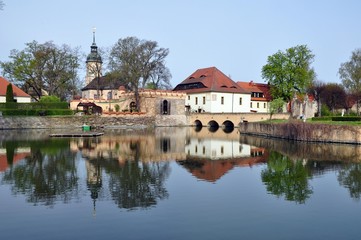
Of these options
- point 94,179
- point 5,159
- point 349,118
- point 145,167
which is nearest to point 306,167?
point 145,167

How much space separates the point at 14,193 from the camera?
1383cm

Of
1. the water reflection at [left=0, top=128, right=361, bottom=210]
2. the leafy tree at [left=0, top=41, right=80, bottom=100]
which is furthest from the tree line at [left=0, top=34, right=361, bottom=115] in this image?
the water reflection at [left=0, top=128, right=361, bottom=210]

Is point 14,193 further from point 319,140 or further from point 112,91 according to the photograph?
point 112,91

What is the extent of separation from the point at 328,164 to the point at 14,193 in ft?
53.9

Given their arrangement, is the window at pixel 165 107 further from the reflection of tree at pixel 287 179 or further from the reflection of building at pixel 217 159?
the reflection of tree at pixel 287 179

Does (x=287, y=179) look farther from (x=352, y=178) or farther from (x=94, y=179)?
(x=94, y=179)

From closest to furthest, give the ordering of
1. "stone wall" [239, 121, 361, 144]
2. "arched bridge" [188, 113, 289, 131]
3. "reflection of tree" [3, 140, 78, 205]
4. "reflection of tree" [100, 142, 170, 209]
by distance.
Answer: "reflection of tree" [100, 142, 170, 209], "reflection of tree" [3, 140, 78, 205], "stone wall" [239, 121, 361, 144], "arched bridge" [188, 113, 289, 131]

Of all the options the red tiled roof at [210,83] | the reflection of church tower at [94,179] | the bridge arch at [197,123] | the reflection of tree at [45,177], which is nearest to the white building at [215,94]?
the red tiled roof at [210,83]

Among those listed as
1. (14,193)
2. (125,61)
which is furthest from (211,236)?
(125,61)

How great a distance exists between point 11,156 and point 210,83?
43283 millimetres

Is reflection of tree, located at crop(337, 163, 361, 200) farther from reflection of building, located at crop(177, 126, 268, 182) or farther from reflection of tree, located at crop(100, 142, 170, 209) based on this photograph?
reflection of tree, located at crop(100, 142, 170, 209)

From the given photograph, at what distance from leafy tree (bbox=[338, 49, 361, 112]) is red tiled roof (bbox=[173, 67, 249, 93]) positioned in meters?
16.9

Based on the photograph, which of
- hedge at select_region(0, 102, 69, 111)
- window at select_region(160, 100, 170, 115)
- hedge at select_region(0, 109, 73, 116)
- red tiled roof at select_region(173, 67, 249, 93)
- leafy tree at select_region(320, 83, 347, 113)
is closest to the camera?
hedge at select_region(0, 109, 73, 116)

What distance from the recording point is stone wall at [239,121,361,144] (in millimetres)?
31125
